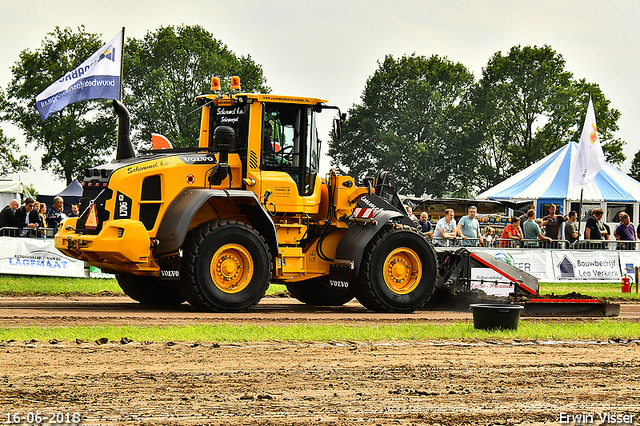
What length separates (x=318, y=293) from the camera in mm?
14281

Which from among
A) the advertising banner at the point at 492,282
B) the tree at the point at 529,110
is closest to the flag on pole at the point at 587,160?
the advertising banner at the point at 492,282

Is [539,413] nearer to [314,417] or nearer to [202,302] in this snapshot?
[314,417]

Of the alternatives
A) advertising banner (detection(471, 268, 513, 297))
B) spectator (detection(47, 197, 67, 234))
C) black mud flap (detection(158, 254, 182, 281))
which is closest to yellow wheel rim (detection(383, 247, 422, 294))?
advertising banner (detection(471, 268, 513, 297))

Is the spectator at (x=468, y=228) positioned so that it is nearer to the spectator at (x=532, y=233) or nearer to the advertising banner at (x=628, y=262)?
the spectator at (x=532, y=233)

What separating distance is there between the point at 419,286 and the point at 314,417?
777 centimetres

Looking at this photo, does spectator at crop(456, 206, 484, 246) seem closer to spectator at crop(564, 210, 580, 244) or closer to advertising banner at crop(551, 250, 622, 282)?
advertising banner at crop(551, 250, 622, 282)

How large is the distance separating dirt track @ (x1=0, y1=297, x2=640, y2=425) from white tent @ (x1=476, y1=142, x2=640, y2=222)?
2713cm

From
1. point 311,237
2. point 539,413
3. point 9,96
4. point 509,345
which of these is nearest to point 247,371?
point 539,413

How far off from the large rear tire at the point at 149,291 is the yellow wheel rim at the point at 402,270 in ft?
11.0

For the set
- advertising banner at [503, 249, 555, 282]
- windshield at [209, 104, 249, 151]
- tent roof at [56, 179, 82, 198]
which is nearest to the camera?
windshield at [209, 104, 249, 151]

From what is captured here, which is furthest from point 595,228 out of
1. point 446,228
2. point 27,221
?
point 27,221

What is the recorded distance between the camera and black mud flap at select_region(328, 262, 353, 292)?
42.0 ft

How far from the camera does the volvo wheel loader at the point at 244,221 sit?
11516mm

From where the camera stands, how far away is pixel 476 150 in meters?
65.1
